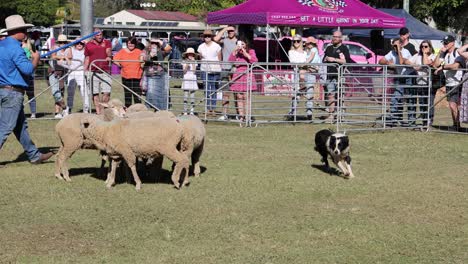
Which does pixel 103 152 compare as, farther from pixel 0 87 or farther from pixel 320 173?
pixel 320 173

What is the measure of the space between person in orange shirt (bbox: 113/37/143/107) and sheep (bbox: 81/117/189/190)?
7.54m

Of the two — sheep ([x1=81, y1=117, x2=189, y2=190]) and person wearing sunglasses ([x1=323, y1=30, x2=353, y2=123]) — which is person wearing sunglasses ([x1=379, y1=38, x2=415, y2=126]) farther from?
sheep ([x1=81, y1=117, x2=189, y2=190])

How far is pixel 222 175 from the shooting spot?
10414 mm

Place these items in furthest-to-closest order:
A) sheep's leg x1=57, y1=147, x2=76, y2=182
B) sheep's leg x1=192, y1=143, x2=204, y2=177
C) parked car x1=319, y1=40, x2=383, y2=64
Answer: parked car x1=319, y1=40, x2=383, y2=64 → sheep's leg x1=192, y1=143, x2=204, y2=177 → sheep's leg x1=57, y1=147, x2=76, y2=182

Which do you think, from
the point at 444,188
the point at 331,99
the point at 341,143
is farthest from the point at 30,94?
the point at 444,188

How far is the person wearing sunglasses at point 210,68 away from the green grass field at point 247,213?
4.41 meters

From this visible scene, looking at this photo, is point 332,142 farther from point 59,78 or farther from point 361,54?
point 361,54

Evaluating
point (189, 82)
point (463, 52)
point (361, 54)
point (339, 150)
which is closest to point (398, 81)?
point (463, 52)

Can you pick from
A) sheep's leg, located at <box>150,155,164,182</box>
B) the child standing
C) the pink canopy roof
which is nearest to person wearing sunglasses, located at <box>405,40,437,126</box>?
the child standing

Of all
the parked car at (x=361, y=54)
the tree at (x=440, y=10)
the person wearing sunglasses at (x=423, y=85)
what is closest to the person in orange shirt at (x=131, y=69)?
the person wearing sunglasses at (x=423, y=85)

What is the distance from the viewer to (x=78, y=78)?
17.4 meters

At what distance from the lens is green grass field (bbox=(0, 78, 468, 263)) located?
22.2 ft

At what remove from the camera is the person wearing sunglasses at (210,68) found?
1669 cm

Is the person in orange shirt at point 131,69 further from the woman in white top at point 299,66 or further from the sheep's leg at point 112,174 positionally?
the sheep's leg at point 112,174
